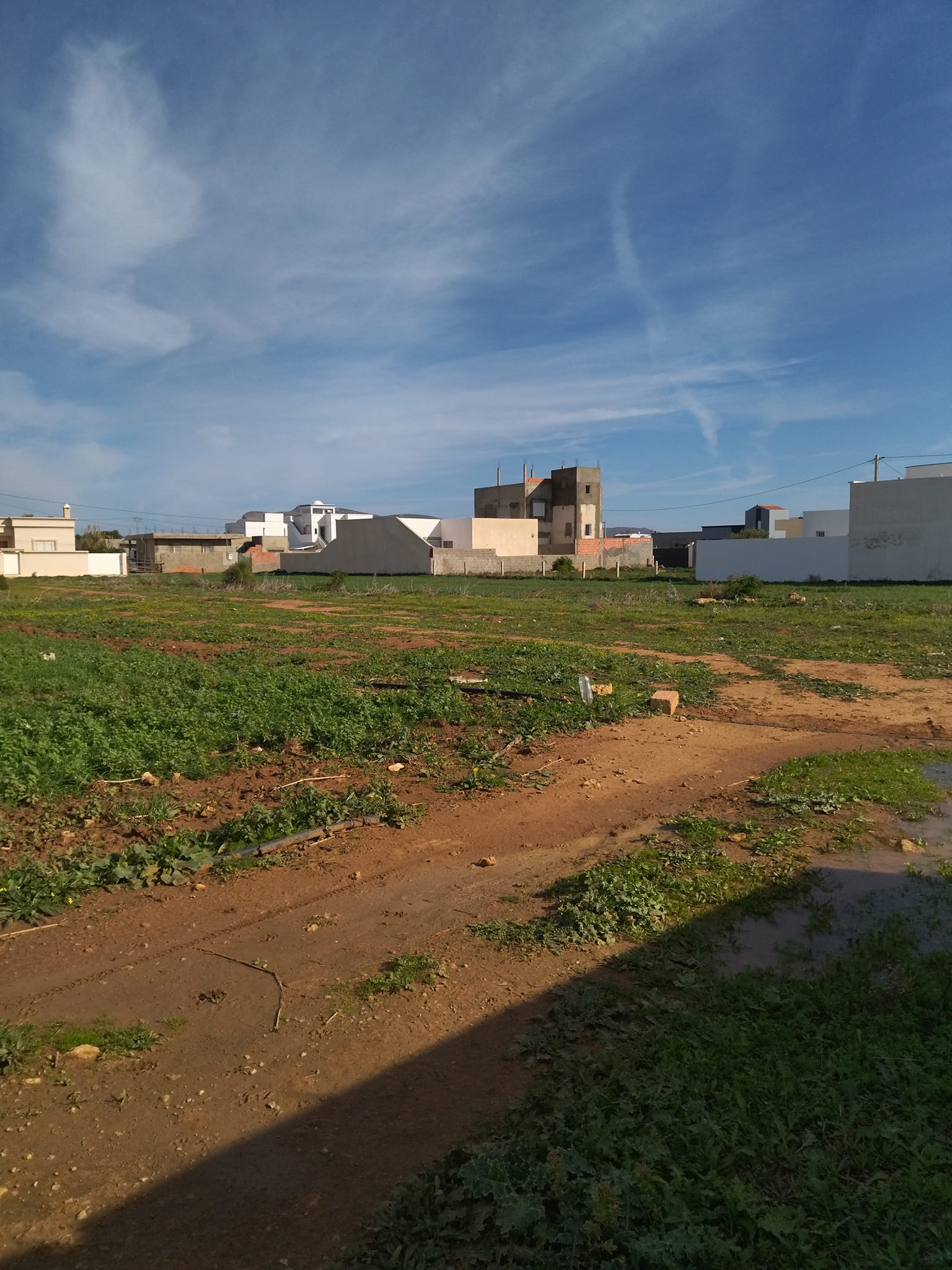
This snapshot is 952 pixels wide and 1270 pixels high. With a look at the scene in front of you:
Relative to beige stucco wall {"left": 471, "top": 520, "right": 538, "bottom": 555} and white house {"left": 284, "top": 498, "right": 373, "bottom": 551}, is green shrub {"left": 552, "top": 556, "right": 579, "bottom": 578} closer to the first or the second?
beige stucco wall {"left": 471, "top": 520, "right": 538, "bottom": 555}

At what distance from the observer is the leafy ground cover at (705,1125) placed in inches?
107

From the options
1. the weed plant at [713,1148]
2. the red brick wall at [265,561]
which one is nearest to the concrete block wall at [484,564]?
the red brick wall at [265,561]

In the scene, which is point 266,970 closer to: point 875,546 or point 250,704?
point 250,704

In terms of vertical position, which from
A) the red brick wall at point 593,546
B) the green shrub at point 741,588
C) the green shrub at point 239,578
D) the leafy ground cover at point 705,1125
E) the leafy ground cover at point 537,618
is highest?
the red brick wall at point 593,546

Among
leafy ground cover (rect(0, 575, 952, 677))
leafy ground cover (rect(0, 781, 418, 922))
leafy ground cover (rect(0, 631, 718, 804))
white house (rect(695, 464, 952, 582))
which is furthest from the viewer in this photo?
white house (rect(695, 464, 952, 582))

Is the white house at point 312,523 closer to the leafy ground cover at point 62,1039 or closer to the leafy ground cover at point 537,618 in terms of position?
the leafy ground cover at point 537,618

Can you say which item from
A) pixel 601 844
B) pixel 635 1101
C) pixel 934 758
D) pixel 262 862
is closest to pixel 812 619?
pixel 934 758

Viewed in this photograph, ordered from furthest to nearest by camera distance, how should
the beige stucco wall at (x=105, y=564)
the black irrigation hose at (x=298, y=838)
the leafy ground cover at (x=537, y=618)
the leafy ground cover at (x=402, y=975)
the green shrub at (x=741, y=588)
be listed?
the beige stucco wall at (x=105, y=564) → the green shrub at (x=741, y=588) → the leafy ground cover at (x=537, y=618) → the black irrigation hose at (x=298, y=838) → the leafy ground cover at (x=402, y=975)

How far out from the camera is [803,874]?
605cm

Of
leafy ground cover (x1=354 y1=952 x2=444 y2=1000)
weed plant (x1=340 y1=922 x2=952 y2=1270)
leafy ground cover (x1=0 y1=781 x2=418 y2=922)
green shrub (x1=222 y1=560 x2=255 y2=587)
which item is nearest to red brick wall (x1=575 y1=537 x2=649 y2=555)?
green shrub (x1=222 y1=560 x2=255 y2=587)

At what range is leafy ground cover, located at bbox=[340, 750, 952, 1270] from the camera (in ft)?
8.89

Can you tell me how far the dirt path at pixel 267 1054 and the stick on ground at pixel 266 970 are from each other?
3 cm

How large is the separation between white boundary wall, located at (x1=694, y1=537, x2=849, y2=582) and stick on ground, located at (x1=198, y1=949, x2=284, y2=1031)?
44404 millimetres

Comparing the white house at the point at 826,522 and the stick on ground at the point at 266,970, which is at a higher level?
the white house at the point at 826,522
